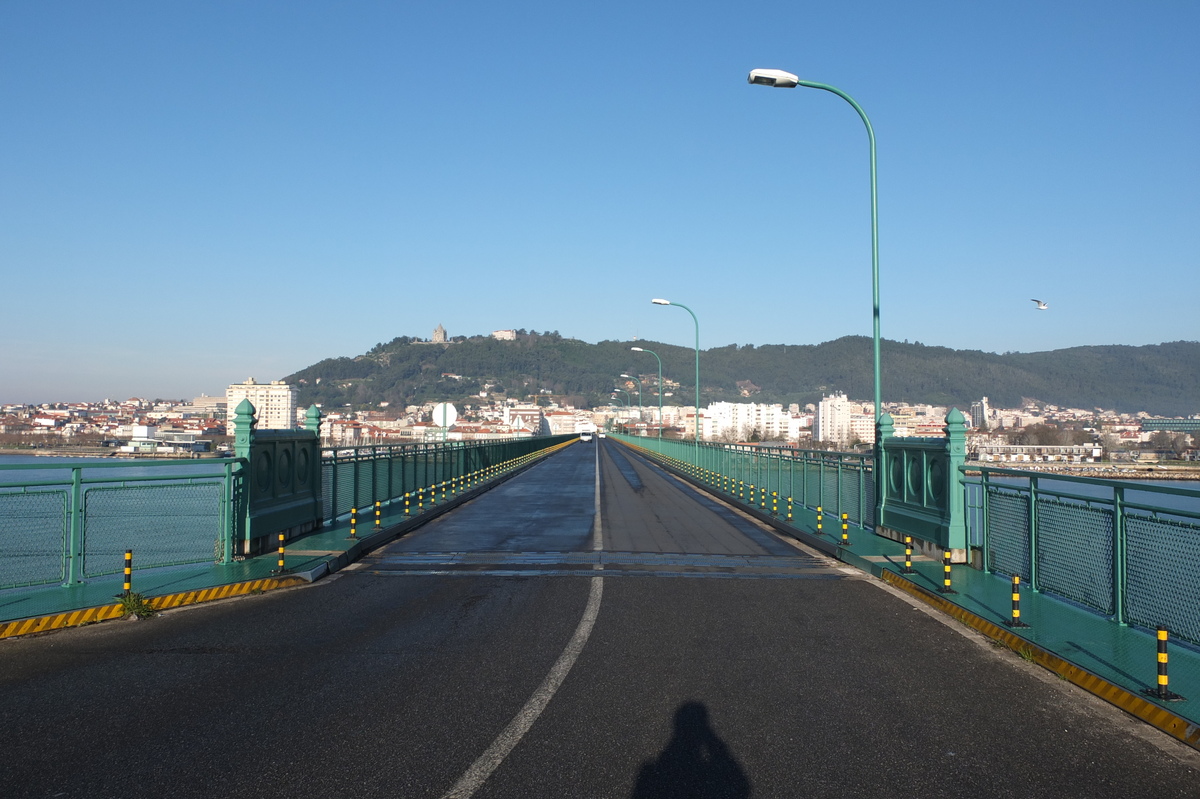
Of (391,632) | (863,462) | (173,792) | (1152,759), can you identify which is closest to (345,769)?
(173,792)

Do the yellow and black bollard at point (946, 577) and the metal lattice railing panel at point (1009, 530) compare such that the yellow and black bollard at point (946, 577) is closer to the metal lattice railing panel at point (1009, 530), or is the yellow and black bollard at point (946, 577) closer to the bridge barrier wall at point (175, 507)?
the metal lattice railing panel at point (1009, 530)

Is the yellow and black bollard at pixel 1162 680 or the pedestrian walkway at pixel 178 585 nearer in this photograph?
the yellow and black bollard at pixel 1162 680

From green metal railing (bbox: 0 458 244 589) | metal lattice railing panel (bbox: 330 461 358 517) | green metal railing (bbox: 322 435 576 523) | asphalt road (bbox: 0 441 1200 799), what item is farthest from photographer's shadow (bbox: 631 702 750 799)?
metal lattice railing panel (bbox: 330 461 358 517)

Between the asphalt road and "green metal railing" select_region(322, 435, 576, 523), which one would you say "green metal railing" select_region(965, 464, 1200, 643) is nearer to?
the asphalt road

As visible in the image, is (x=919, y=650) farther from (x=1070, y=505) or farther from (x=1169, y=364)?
(x=1169, y=364)

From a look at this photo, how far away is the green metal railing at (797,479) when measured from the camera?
698 inches

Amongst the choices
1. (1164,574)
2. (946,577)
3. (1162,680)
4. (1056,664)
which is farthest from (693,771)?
(946,577)

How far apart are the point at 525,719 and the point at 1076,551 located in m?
6.54

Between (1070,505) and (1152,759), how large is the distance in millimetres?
4604

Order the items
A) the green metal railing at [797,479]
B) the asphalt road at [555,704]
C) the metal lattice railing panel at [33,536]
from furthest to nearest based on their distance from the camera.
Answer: the green metal railing at [797,479]
the metal lattice railing panel at [33,536]
the asphalt road at [555,704]

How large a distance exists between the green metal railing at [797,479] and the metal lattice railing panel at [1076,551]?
6.05 m

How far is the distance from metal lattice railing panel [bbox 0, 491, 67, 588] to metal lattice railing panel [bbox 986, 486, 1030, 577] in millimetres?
11042

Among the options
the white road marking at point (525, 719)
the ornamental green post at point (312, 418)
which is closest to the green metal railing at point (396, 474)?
the ornamental green post at point (312, 418)

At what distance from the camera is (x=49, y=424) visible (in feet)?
198
